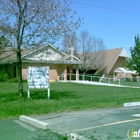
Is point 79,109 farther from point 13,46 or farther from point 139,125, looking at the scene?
point 13,46

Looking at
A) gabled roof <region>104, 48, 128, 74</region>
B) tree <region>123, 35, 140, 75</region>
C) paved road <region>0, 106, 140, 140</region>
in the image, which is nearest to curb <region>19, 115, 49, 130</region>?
paved road <region>0, 106, 140, 140</region>

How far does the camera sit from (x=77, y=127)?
6.74m

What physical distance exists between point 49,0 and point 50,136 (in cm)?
878

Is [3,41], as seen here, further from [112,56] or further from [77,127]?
[112,56]

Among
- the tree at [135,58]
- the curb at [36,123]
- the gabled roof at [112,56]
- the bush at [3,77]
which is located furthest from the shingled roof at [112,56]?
the curb at [36,123]

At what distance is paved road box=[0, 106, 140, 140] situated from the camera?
5.86m

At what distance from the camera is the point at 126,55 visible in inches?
1790

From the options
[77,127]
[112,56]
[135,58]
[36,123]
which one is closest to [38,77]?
[36,123]

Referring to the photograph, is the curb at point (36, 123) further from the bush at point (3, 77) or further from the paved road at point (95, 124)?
the bush at point (3, 77)

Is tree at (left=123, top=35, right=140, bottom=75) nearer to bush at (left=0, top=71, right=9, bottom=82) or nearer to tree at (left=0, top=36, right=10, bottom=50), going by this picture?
bush at (left=0, top=71, right=9, bottom=82)

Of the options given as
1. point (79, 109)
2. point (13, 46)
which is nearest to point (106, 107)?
point (79, 109)

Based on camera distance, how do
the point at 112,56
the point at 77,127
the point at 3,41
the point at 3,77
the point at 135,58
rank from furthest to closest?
the point at 112,56 → the point at 135,58 → the point at 3,77 → the point at 3,41 → the point at 77,127

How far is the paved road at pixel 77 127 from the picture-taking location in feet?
19.2

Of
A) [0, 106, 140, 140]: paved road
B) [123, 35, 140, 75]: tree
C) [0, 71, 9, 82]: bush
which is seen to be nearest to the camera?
[0, 106, 140, 140]: paved road
